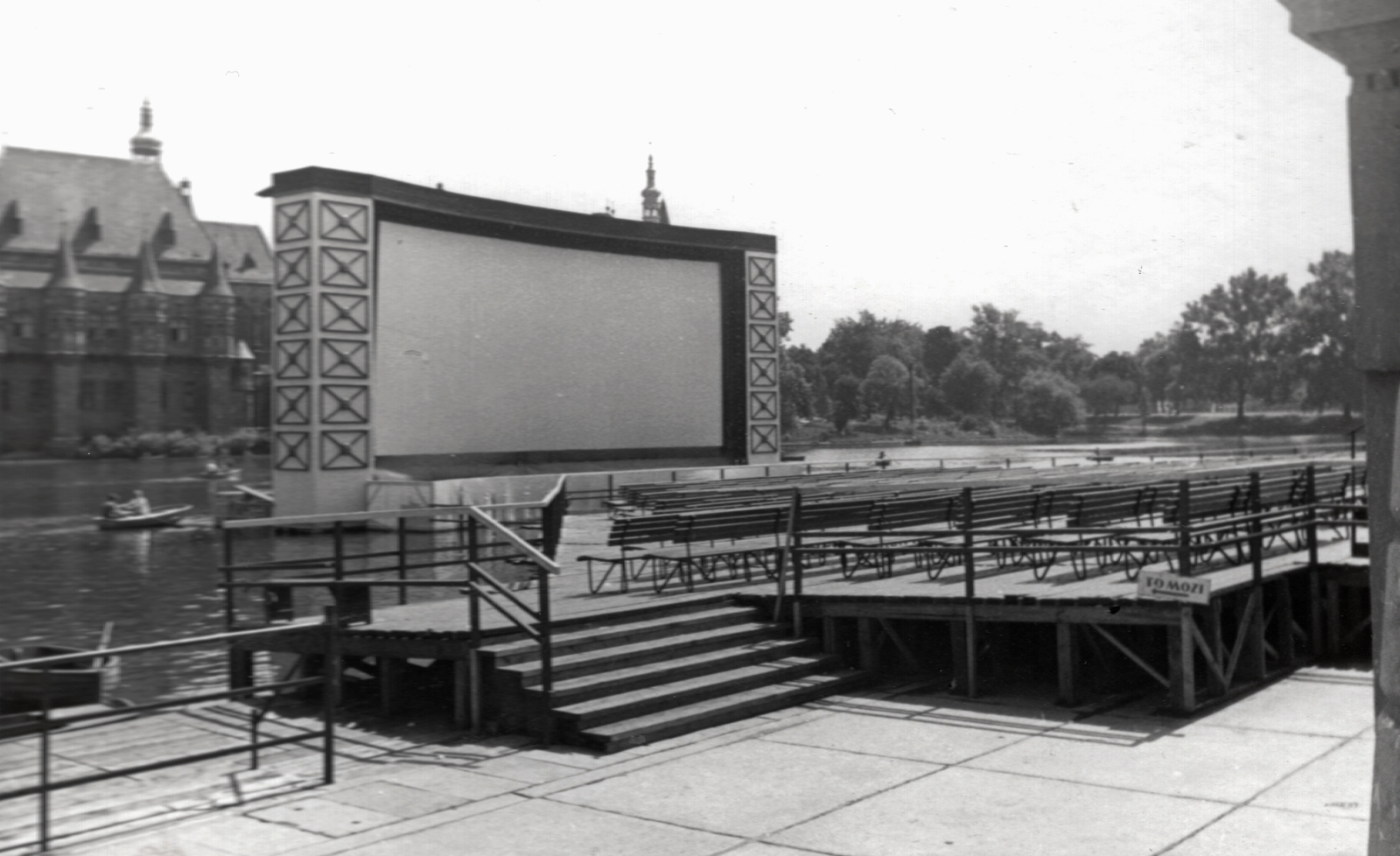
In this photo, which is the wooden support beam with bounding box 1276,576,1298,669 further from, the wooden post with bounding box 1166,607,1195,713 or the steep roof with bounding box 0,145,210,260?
the steep roof with bounding box 0,145,210,260

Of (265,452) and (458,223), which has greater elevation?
(458,223)

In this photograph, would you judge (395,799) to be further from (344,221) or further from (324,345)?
(344,221)

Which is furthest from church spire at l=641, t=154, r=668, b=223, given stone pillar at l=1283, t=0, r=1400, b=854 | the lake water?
stone pillar at l=1283, t=0, r=1400, b=854

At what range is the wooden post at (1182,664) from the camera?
312 inches

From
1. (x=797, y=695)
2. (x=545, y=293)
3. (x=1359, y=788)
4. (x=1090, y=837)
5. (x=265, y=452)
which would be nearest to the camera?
(x=1090, y=837)

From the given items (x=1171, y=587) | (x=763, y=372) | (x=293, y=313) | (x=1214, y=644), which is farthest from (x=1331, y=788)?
(x=763, y=372)

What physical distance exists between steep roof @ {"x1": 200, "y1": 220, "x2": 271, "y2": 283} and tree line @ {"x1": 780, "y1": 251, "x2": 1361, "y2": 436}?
66.1 feet

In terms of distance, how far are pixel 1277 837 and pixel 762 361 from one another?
32.5 m

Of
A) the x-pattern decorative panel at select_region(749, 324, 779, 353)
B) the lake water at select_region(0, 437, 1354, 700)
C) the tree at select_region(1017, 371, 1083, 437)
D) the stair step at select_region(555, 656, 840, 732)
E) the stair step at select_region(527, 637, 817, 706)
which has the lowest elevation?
the lake water at select_region(0, 437, 1354, 700)

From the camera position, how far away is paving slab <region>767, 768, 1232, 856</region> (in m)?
5.20

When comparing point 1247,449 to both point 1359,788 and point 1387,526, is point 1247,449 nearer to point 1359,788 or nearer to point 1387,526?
point 1359,788

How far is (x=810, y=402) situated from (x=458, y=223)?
1387 cm

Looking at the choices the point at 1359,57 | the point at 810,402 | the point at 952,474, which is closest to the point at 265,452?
the point at 810,402

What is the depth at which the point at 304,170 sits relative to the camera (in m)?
29.8
